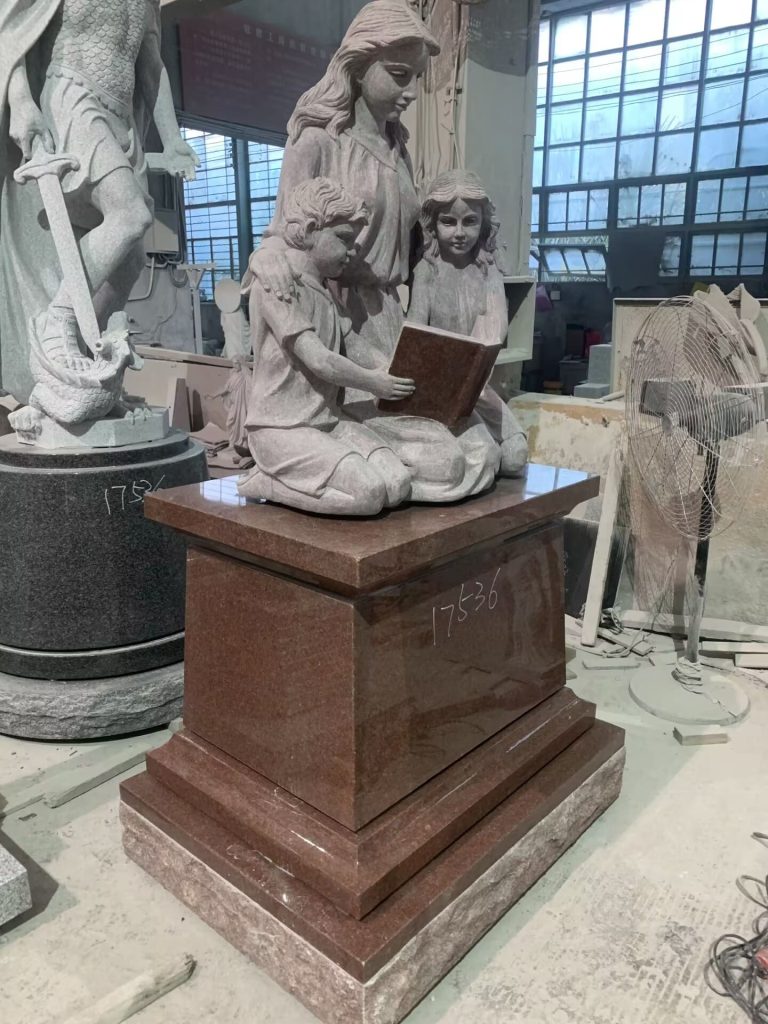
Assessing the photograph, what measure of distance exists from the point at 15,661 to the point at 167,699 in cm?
61

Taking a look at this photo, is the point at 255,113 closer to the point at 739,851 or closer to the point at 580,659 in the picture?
the point at 580,659

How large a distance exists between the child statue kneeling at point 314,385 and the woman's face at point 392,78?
429mm

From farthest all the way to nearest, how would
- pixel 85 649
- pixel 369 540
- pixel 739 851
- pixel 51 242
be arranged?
pixel 51 242 < pixel 85 649 < pixel 739 851 < pixel 369 540

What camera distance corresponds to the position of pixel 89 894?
2.23 metres

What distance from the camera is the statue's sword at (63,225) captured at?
3.08m

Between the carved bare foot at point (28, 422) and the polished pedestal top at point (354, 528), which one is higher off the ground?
the carved bare foot at point (28, 422)

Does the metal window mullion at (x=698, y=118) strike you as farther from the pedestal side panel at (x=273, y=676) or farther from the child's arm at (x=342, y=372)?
the pedestal side panel at (x=273, y=676)

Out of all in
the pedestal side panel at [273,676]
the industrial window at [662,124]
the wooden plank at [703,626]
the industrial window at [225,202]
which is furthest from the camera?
the industrial window at [662,124]

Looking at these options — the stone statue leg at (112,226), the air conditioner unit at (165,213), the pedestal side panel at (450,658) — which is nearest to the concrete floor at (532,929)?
the pedestal side panel at (450,658)

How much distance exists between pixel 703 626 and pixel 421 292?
7.91 feet

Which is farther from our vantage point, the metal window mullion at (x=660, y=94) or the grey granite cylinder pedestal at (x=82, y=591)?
the metal window mullion at (x=660, y=94)

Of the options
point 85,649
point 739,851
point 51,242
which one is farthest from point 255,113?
point 739,851

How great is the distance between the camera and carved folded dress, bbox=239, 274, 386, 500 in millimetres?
2014

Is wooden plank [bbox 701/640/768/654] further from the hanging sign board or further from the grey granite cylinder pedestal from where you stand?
the hanging sign board
